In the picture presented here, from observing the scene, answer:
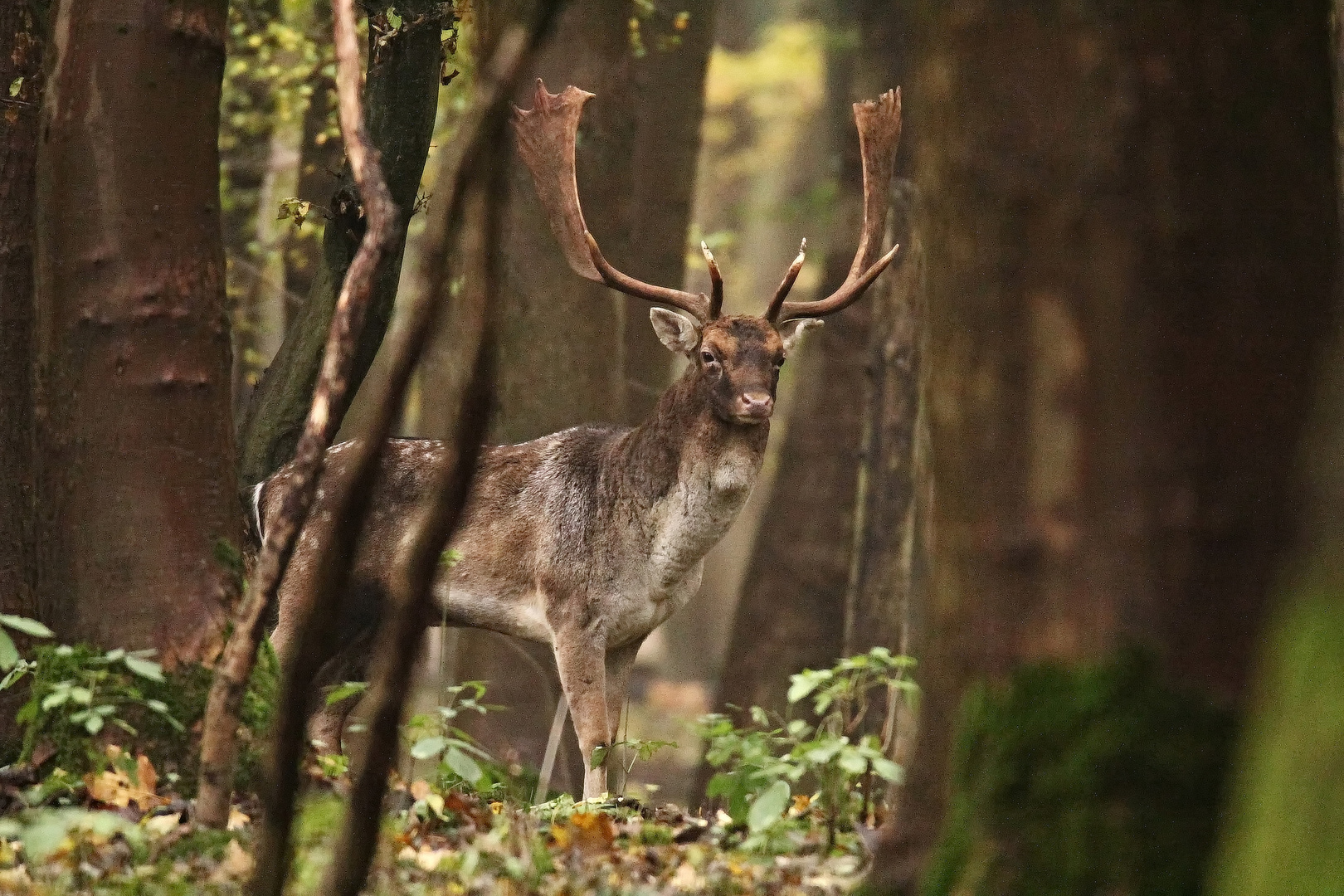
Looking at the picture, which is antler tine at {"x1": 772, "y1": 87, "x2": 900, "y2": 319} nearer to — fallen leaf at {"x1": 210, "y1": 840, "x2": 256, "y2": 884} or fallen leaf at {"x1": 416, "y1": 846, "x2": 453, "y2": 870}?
fallen leaf at {"x1": 416, "y1": 846, "x2": 453, "y2": 870}

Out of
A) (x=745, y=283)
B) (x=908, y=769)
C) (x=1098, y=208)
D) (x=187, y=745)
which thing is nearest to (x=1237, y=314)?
(x=1098, y=208)

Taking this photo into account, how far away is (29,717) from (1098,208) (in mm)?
3769

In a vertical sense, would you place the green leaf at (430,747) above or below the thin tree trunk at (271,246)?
below

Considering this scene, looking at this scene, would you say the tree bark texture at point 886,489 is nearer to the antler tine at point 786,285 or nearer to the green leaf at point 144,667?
the antler tine at point 786,285

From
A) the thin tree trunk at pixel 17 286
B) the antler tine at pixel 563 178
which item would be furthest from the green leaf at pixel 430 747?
the antler tine at pixel 563 178

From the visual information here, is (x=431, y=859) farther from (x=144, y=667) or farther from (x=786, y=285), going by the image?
(x=786, y=285)

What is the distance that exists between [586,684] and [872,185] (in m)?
3.15

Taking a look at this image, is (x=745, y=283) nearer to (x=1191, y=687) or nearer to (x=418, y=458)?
(x=418, y=458)

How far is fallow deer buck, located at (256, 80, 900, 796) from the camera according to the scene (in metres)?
9.48

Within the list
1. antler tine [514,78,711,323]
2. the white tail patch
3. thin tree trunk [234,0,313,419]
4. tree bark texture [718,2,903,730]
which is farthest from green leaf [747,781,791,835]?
tree bark texture [718,2,903,730]

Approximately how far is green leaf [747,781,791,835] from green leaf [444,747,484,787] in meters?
0.84

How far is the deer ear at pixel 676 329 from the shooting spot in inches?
385

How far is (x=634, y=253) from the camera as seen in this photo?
1288 cm

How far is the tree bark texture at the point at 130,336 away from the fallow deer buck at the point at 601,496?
10.4ft
